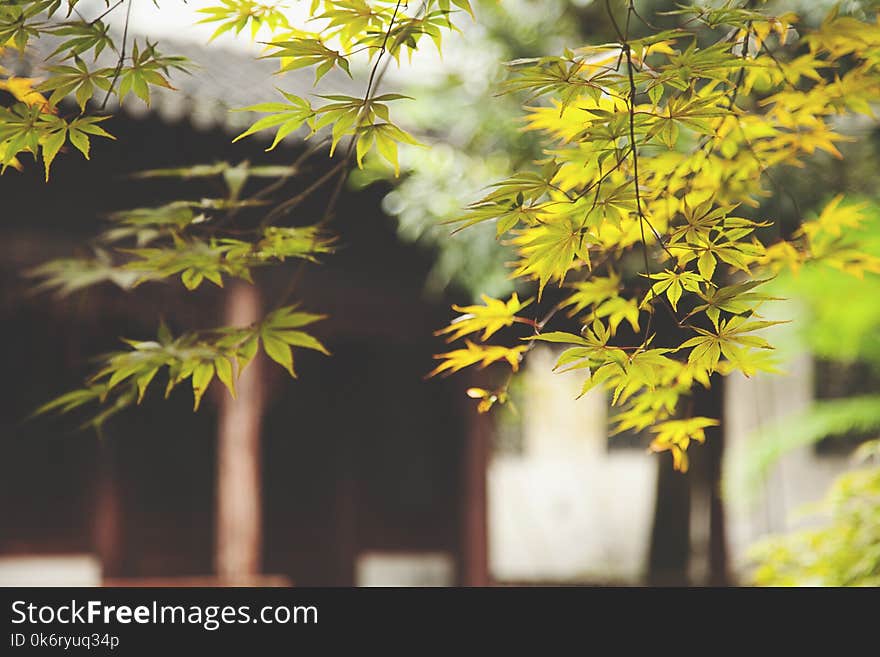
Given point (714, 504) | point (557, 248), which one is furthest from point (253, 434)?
point (714, 504)

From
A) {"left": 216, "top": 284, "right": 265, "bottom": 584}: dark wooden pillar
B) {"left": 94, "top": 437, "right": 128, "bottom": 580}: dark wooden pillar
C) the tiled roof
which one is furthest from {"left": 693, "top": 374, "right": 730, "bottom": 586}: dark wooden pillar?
{"left": 94, "top": 437, "right": 128, "bottom": 580}: dark wooden pillar

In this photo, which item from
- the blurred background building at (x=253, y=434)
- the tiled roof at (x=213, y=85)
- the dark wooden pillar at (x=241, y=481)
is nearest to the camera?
the tiled roof at (x=213, y=85)

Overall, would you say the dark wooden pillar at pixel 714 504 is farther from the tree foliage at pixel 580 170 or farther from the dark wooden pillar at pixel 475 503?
the tree foliage at pixel 580 170

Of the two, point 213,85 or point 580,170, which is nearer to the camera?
point 580,170

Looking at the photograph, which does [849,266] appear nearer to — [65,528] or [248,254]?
[248,254]

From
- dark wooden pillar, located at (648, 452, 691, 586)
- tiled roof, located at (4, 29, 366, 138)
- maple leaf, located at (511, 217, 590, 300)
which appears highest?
tiled roof, located at (4, 29, 366, 138)

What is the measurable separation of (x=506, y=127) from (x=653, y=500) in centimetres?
460

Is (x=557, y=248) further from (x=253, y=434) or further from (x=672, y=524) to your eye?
(x=672, y=524)

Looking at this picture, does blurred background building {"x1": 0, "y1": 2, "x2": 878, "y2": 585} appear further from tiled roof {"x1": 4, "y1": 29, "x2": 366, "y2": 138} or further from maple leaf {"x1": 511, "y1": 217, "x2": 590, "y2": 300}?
maple leaf {"x1": 511, "y1": 217, "x2": 590, "y2": 300}

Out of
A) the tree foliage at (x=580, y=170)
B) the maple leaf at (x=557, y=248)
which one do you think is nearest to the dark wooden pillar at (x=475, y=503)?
the tree foliage at (x=580, y=170)

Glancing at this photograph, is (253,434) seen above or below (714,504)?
below

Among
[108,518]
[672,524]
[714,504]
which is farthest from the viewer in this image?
[672,524]
